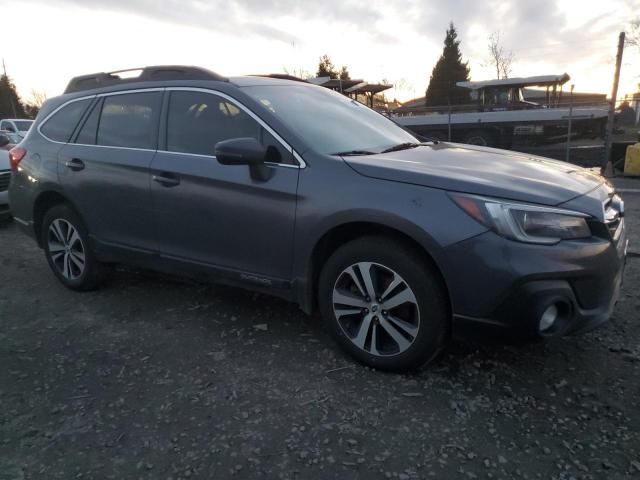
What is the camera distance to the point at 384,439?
2312 millimetres

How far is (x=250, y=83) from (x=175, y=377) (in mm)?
1955

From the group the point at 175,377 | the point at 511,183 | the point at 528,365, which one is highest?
the point at 511,183

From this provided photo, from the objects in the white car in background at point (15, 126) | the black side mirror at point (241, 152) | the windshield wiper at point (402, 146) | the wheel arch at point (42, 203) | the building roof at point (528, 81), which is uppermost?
the building roof at point (528, 81)

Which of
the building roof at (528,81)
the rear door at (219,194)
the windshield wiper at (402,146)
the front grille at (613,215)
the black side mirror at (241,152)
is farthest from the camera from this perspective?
the building roof at (528,81)

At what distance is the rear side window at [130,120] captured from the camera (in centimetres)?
356

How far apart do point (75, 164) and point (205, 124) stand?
1.31m

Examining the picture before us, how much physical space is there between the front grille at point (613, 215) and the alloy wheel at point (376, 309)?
1086 millimetres

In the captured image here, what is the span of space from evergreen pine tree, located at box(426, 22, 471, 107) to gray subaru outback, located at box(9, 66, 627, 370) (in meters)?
36.3

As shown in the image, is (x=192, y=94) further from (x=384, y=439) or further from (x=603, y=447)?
(x=603, y=447)

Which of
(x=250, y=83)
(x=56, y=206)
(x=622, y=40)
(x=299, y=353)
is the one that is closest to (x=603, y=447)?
(x=299, y=353)

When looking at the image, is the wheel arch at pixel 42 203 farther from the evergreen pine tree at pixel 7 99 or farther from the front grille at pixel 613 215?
the evergreen pine tree at pixel 7 99

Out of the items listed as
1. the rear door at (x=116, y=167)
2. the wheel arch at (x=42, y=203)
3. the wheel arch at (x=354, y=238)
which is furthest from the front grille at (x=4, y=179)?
the wheel arch at (x=354, y=238)

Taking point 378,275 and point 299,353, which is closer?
point 378,275

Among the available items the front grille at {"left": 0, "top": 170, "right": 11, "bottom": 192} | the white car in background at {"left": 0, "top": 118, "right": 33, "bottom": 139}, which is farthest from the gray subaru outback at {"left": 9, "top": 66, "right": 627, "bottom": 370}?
the white car in background at {"left": 0, "top": 118, "right": 33, "bottom": 139}
